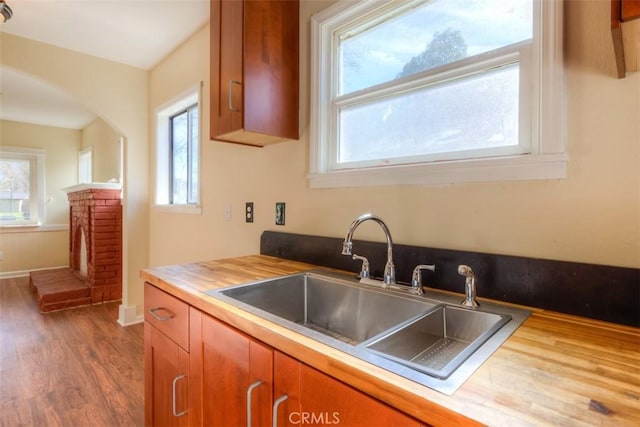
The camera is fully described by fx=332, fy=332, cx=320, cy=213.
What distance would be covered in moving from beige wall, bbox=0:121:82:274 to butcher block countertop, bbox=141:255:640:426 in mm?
6453

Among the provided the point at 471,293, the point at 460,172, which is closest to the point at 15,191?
the point at 460,172

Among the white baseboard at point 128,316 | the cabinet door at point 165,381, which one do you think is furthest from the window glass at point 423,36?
the white baseboard at point 128,316

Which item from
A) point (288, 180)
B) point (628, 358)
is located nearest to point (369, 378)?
point (628, 358)

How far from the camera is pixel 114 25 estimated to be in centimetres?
240

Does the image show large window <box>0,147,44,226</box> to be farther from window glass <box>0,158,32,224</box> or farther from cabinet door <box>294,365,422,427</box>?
cabinet door <box>294,365,422,427</box>

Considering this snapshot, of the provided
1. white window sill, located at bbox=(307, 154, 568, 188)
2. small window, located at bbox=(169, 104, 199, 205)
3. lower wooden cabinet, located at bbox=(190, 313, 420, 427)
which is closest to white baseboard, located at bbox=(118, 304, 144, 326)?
small window, located at bbox=(169, 104, 199, 205)

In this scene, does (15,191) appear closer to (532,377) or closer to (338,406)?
(338,406)

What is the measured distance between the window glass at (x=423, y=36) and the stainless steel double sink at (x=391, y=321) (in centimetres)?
87

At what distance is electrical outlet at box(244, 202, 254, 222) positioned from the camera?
2.02 meters

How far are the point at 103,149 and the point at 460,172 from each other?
18.2ft

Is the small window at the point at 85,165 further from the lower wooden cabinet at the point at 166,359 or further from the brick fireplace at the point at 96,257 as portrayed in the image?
the lower wooden cabinet at the point at 166,359

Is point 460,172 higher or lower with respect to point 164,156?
lower

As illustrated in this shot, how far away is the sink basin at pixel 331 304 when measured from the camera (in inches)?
43.4

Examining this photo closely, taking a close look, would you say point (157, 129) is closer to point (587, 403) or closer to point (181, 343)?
point (181, 343)
